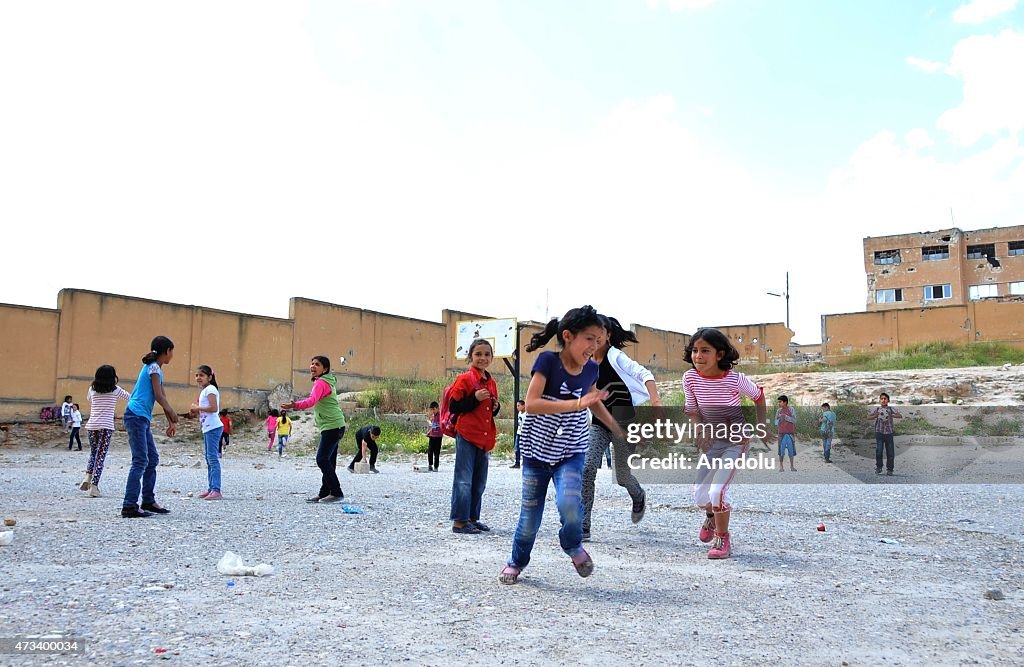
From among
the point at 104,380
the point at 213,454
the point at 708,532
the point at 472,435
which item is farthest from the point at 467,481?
the point at 104,380

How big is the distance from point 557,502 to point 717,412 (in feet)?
4.99

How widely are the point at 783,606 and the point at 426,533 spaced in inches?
131

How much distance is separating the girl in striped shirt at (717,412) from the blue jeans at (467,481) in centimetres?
203

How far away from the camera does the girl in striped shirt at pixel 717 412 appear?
5.55 meters

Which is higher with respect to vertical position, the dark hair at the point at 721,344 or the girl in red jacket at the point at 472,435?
the dark hair at the point at 721,344

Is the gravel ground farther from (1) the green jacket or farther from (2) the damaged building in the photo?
(2) the damaged building

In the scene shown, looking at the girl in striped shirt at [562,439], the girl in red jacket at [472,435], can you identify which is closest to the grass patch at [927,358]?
the girl in red jacket at [472,435]

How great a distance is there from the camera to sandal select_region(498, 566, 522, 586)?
15.3 feet

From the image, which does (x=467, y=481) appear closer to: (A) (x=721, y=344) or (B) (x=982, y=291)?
(A) (x=721, y=344)

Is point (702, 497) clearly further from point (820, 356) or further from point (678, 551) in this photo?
point (820, 356)

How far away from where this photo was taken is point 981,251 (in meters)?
54.4

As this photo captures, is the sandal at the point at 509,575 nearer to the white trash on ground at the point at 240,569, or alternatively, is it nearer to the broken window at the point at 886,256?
the white trash on ground at the point at 240,569

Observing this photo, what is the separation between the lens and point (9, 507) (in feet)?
28.2

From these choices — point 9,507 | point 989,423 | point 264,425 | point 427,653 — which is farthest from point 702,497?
point 264,425
